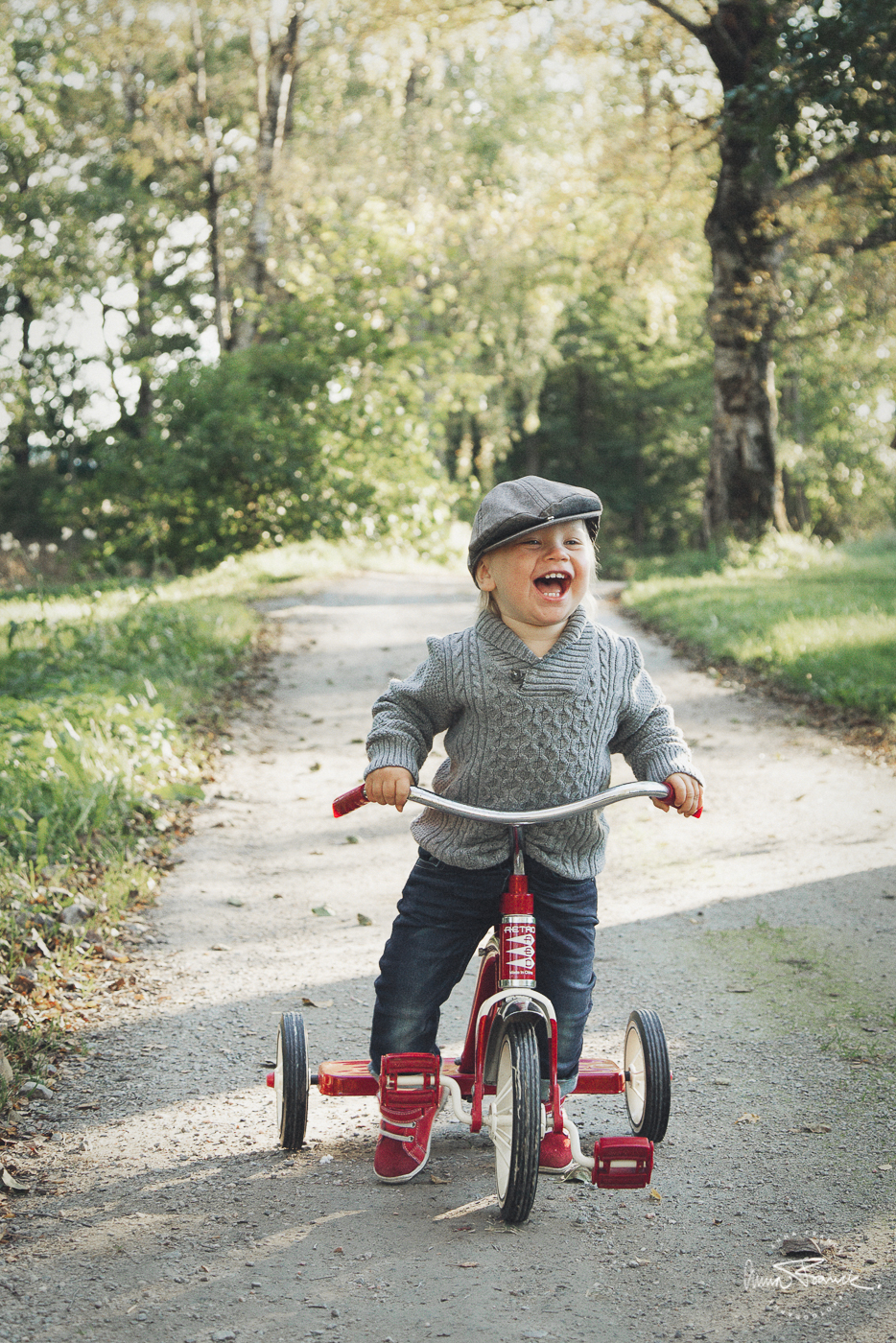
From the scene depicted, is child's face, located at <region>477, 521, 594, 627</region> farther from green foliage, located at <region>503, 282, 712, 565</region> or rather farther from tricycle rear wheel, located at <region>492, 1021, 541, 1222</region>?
green foliage, located at <region>503, 282, 712, 565</region>

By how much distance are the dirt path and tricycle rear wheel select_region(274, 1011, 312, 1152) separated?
8 centimetres

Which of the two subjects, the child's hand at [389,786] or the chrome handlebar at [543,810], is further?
the child's hand at [389,786]

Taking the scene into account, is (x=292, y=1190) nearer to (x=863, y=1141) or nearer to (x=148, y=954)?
(x=863, y=1141)

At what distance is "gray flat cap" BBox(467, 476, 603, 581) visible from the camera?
2.92 m

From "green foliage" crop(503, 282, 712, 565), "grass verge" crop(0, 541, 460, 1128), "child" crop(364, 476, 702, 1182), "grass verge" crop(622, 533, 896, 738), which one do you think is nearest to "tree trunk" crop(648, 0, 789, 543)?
"grass verge" crop(622, 533, 896, 738)

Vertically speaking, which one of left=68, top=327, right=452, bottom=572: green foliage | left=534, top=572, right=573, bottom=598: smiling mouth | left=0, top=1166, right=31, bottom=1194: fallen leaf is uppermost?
left=68, top=327, right=452, bottom=572: green foliage

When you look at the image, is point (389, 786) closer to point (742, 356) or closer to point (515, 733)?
point (515, 733)

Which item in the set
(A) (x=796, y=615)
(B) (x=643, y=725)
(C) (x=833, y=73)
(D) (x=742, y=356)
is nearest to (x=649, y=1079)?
(B) (x=643, y=725)

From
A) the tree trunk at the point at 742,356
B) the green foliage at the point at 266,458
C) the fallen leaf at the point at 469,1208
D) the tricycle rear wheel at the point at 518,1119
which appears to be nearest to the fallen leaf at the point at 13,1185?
the fallen leaf at the point at 469,1208

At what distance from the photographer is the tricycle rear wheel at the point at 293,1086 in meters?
3.19

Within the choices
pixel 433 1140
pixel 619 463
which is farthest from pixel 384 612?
pixel 619 463

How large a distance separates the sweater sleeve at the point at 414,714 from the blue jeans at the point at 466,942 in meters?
0.30

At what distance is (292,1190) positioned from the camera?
10.0ft

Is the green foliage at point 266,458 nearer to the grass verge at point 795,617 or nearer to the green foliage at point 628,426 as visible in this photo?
the grass verge at point 795,617
